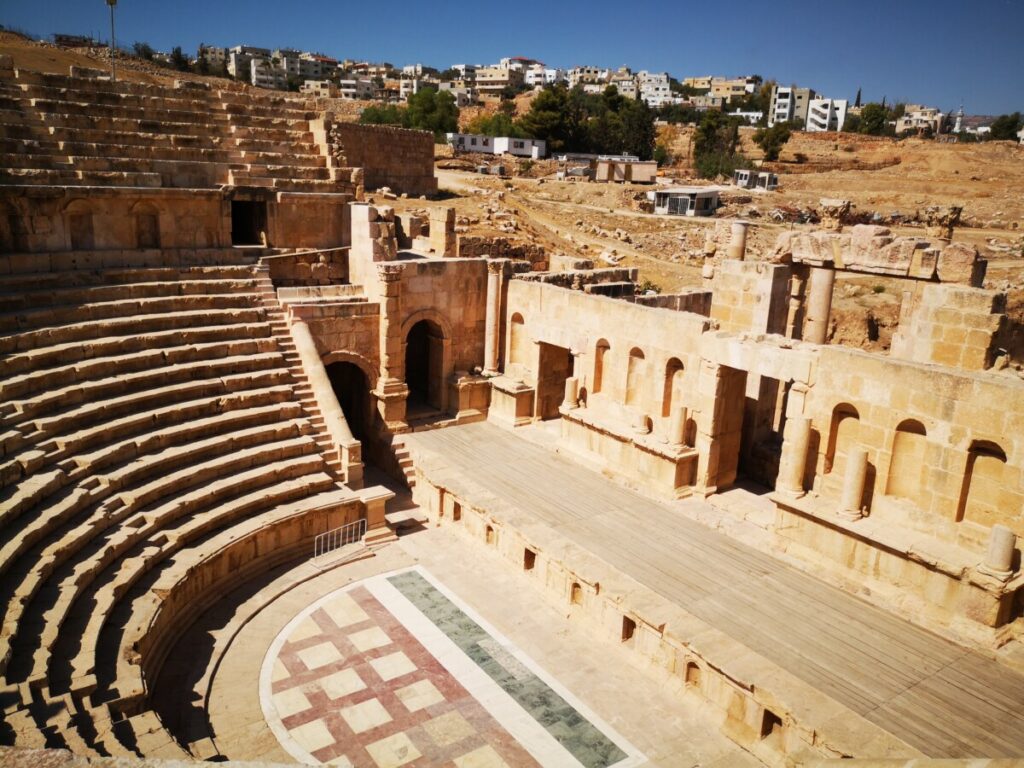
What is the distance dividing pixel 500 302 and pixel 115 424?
10429 mm

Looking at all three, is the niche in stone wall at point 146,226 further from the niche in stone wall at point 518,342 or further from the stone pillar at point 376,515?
the niche in stone wall at point 518,342

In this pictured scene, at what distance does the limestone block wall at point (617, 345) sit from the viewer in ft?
53.9

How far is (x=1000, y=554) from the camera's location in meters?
11.2

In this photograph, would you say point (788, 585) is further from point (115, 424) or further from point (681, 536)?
point (115, 424)

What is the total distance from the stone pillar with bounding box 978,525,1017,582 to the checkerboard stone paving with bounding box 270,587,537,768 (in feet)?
23.6

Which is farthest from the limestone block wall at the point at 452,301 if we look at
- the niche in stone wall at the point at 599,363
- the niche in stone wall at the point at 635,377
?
the niche in stone wall at the point at 635,377

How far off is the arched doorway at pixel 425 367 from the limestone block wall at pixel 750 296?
757 cm

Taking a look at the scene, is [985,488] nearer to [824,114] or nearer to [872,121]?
[872,121]

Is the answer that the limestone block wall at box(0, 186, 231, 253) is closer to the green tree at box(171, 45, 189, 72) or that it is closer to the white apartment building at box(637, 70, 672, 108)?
the green tree at box(171, 45, 189, 72)

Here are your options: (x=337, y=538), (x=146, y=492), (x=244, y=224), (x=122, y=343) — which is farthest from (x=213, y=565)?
(x=244, y=224)

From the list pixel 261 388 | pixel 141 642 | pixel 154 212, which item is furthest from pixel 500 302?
pixel 141 642

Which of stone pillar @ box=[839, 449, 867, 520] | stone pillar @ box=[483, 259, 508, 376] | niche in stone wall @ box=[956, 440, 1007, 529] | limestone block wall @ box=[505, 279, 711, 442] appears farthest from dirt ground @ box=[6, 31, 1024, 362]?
niche in stone wall @ box=[956, 440, 1007, 529]

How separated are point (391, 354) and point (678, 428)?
7.63 meters

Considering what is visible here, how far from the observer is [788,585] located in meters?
13.2
